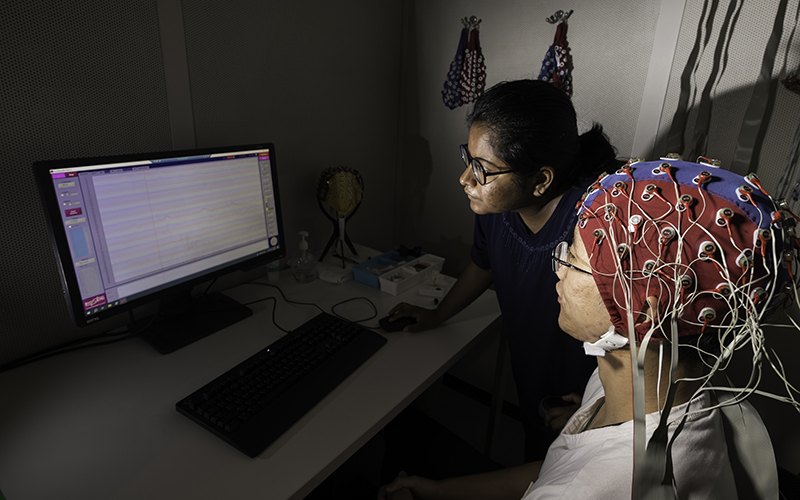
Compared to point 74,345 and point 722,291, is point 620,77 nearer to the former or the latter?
point 722,291

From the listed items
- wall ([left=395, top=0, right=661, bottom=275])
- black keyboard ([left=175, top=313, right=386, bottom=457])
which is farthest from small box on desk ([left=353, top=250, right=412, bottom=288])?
wall ([left=395, top=0, right=661, bottom=275])

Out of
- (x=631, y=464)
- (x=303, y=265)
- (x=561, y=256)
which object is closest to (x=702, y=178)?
(x=561, y=256)

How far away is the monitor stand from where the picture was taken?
1147 mm

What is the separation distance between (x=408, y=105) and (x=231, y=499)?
1.87 m

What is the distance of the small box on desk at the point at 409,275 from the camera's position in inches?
59.7

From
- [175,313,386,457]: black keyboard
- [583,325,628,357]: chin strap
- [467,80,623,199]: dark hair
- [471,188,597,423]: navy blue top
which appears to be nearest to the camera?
[583,325,628,357]: chin strap

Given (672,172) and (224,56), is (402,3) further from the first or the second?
(672,172)

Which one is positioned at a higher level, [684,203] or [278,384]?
[684,203]

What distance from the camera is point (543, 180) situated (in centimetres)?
115

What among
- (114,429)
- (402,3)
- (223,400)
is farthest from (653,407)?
(402,3)

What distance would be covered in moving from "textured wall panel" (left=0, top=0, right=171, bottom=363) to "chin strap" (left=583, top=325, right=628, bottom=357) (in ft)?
4.00

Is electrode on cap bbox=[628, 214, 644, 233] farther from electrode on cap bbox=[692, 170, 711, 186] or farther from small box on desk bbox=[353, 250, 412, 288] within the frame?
small box on desk bbox=[353, 250, 412, 288]

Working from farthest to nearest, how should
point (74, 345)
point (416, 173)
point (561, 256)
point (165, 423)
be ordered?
point (416, 173) < point (74, 345) < point (165, 423) < point (561, 256)

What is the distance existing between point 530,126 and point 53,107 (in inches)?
45.0
